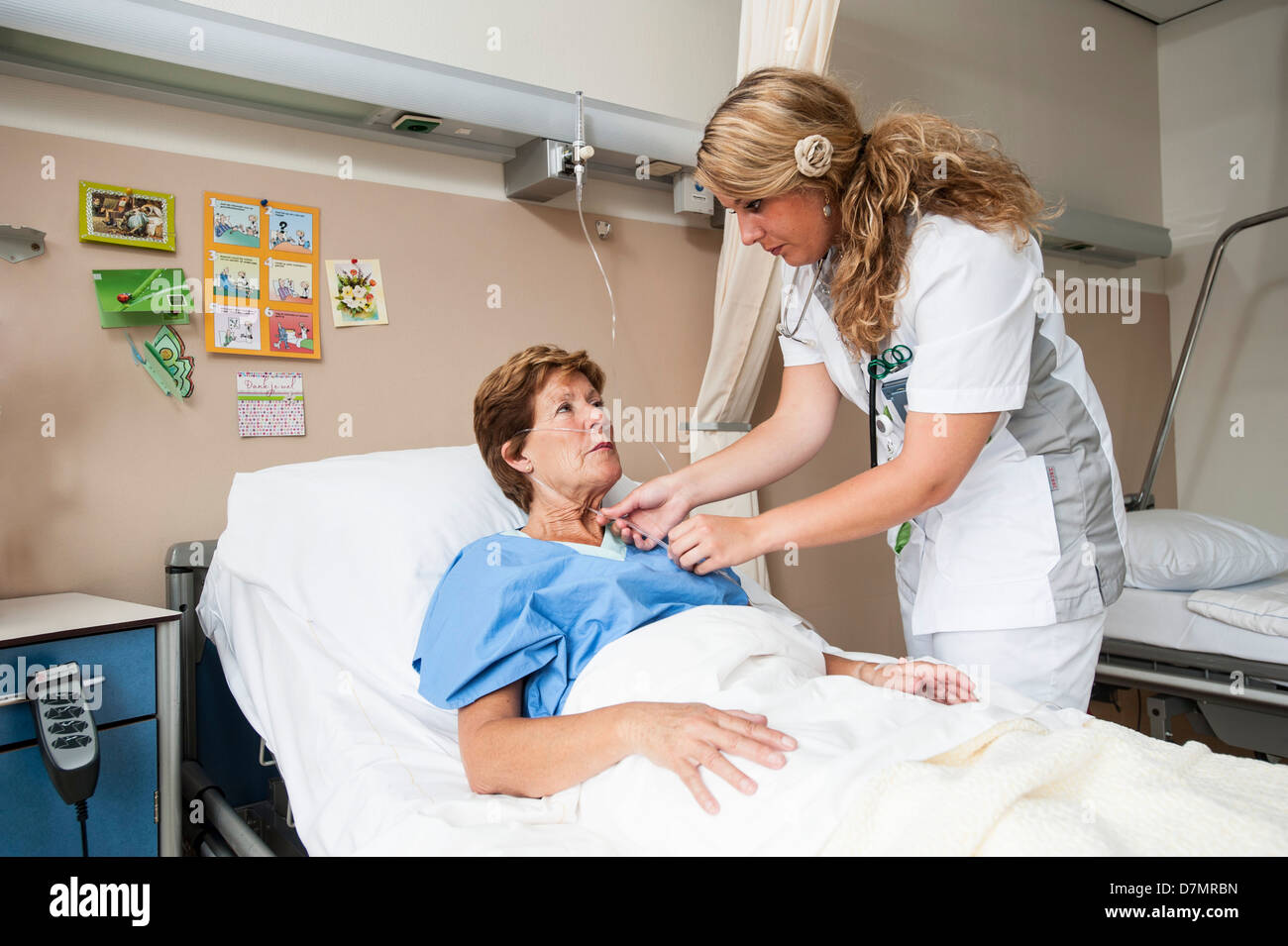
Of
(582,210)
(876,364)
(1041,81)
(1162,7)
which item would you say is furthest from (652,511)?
(1162,7)

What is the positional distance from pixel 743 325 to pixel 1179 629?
1315 mm

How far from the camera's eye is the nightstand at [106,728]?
1.29m

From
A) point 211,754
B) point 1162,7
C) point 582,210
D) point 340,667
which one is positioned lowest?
point 211,754

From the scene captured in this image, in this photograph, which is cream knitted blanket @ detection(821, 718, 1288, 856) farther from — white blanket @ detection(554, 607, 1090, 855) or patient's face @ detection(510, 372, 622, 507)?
patient's face @ detection(510, 372, 622, 507)

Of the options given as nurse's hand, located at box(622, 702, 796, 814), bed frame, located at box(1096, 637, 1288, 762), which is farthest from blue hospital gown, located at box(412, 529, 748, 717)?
bed frame, located at box(1096, 637, 1288, 762)

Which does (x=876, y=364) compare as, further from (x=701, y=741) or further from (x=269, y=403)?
(x=269, y=403)

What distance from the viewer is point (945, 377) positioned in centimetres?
120

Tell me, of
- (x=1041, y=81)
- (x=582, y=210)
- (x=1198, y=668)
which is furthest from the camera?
(x=1041, y=81)

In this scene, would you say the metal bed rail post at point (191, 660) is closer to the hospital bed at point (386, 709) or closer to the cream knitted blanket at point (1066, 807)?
the hospital bed at point (386, 709)

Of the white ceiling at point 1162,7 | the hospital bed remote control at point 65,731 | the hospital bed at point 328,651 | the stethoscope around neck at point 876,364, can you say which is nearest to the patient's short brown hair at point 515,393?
the hospital bed at point 328,651

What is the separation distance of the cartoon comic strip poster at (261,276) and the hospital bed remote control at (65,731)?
725 mm

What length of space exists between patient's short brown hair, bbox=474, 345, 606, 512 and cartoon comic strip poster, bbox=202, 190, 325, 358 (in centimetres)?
53
